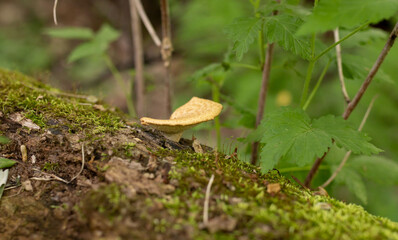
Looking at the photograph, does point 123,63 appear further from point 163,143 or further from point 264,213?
point 264,213

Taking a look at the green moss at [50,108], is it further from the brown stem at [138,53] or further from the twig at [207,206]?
the brown stem at [138,53]

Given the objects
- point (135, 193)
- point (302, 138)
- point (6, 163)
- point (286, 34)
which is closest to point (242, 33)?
point (286, 34)

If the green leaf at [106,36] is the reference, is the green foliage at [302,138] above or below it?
below

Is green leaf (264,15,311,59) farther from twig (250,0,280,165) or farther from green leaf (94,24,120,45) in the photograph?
green leaf (94,24,120,45)

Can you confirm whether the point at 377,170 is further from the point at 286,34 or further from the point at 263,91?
the point at 286,34

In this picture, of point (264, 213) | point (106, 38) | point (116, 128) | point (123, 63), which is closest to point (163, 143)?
point (116, 128)

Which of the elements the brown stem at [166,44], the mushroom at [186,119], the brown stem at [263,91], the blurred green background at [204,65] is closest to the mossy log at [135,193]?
the mushroom at [186,119]
